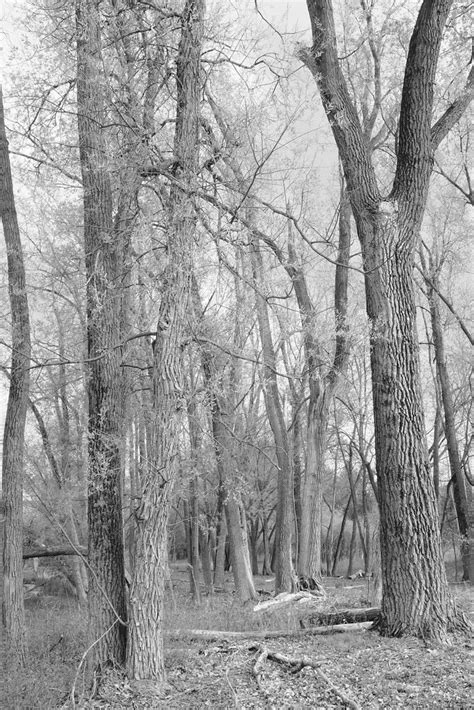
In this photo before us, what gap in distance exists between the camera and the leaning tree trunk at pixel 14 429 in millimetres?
9461

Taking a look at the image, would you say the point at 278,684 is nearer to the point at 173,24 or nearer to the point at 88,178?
the point at 88,178

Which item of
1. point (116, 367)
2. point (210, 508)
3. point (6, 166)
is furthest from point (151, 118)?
point (210, 508)

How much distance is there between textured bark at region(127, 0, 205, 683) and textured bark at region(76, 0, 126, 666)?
39cm

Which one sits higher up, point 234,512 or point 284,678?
point 234,512

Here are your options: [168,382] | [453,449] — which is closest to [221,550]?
[453,449]

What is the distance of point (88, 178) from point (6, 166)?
12.3ft

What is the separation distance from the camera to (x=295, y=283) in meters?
12.6

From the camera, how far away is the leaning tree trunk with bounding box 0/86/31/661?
9.46 meters

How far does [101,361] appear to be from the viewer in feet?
22.6

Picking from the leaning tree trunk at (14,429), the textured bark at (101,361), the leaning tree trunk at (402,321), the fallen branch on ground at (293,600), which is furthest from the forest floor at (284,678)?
the fallen branch on ground at (293,600)

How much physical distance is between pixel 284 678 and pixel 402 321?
4.05 metres

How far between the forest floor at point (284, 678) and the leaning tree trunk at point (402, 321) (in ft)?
1.70

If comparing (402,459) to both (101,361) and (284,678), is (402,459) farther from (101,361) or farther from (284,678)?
(101,361)

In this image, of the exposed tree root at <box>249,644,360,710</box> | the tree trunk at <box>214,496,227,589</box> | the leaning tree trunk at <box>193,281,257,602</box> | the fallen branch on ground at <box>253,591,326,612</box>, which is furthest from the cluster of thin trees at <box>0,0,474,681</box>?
the tree trunk at <box>214,496,227,589</box>
